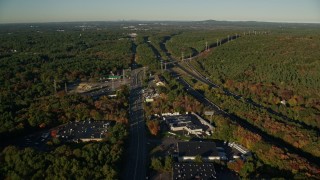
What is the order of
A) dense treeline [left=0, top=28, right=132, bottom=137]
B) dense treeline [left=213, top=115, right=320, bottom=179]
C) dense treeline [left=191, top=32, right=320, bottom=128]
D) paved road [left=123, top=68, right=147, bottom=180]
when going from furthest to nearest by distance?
dense treeline [left=191, top=32, right=320, bottom=128] → dense treeline [left=0, top=28, right=132, bottom=137] → paved road [left=123, top=68, right=147, bottom=180] → dense treeline [left=213, top=115, right=320, bottom=179]

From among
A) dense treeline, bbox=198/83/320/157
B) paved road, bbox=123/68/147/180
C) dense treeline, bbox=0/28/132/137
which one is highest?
dense treeline, bbox=0/28/132/137

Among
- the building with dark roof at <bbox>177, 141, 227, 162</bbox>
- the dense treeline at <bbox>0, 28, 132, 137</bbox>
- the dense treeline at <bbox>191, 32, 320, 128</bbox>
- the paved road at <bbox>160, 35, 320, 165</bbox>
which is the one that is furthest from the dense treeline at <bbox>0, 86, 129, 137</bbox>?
the dense treeline at <bbox>191, 32, 320, 128</bbox>

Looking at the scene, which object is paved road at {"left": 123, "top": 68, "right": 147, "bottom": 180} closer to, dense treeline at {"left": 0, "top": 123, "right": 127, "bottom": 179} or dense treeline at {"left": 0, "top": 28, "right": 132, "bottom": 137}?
dense treeline at {"left": 0, "top": 123, "right": 127, "bottom": 179}

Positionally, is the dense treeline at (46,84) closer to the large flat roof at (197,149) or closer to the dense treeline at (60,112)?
the dense treeline at (60,112)

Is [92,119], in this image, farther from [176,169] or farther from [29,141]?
[176,169]

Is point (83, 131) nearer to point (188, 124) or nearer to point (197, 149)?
point (188, 124)

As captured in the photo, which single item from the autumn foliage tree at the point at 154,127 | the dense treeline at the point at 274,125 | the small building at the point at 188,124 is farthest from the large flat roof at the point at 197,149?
the dense treeline at the point at 274,125

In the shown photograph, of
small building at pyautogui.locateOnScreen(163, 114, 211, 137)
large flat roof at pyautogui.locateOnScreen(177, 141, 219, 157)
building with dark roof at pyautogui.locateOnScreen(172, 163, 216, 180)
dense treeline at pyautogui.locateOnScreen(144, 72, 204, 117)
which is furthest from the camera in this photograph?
dense treeline at pyautogui.locateOnScreen(144, 72, 204, 117)
